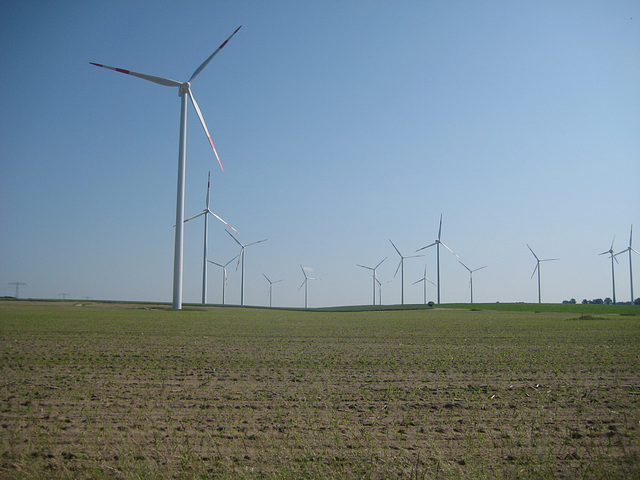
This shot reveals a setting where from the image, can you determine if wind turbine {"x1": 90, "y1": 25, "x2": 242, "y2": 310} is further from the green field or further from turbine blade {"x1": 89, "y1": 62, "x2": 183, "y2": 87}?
the green field

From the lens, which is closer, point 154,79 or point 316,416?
point 316,416

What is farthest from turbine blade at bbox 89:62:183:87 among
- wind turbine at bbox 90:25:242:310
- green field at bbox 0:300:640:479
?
green field at bbox 0:300:640:479

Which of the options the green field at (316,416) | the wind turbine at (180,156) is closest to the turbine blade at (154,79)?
the wind turbine at (180,156)

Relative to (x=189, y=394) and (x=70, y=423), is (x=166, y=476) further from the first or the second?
(x=189, y=394)

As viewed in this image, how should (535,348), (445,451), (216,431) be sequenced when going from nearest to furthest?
(445,451) < (216,431) < (535,348)

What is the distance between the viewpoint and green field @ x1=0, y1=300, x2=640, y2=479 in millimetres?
7297

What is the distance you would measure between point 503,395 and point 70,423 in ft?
31.0

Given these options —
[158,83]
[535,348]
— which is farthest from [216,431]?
[158,83]

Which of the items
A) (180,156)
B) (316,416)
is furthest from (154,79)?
Result: (316,416)

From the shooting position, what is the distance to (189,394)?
11.9 meters

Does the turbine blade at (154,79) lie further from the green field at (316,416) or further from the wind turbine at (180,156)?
the green field at (316,416)

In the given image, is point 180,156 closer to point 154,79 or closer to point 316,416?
point 154,79

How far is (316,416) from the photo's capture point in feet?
32.7

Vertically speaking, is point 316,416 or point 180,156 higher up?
point 180,156
